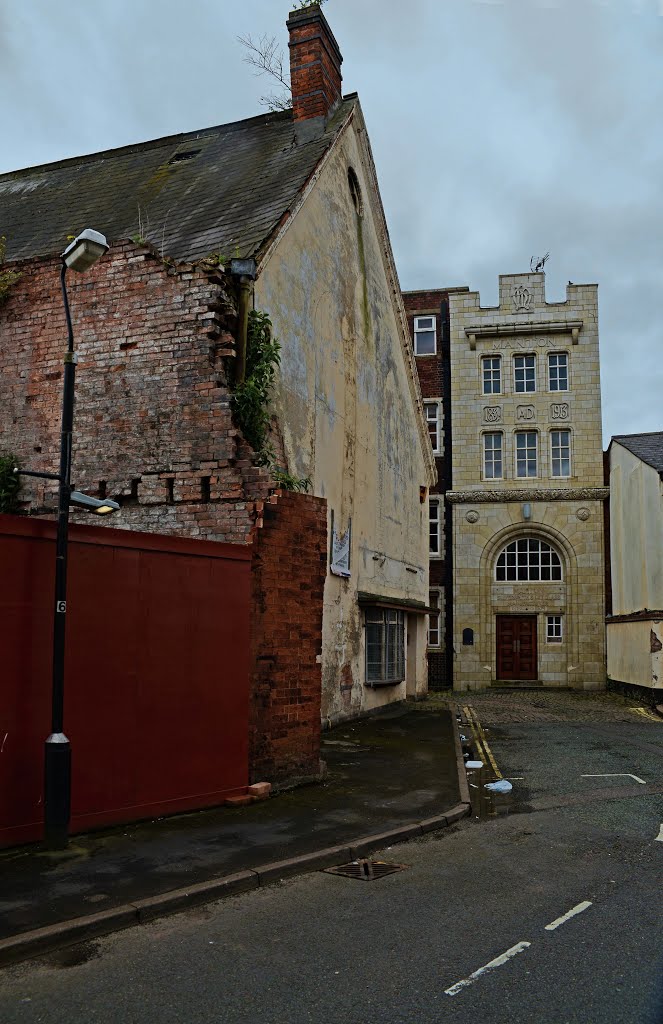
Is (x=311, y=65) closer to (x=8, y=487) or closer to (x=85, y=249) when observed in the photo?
(x=8, y=487)

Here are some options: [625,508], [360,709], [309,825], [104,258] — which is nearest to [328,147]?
[104,258]

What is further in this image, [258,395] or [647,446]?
[647,446]

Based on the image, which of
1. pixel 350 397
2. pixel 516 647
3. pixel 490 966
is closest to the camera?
pixel 490 966

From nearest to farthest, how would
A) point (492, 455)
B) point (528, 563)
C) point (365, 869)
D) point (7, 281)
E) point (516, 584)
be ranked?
point (365, 869)
point (7, 281)
point (516, 584)
point (528, 563)
point (492, 455)

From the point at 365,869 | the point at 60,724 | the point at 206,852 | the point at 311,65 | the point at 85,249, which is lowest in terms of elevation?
the point at 365,869

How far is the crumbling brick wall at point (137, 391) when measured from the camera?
34.8 feet

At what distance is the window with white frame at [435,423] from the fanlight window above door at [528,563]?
A: 4.61 metres

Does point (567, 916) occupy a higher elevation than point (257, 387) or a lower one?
lower

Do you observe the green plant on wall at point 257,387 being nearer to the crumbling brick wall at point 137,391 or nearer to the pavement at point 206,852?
the crumbling brick wall at point 137,391

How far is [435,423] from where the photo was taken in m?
33.0

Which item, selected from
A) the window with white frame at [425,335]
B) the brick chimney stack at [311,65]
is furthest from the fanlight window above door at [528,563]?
the brick chimney stack at [311,65]

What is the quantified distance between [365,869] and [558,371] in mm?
27807

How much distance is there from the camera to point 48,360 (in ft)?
40.2

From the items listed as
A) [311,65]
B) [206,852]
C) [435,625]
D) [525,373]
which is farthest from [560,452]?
[206,852]
